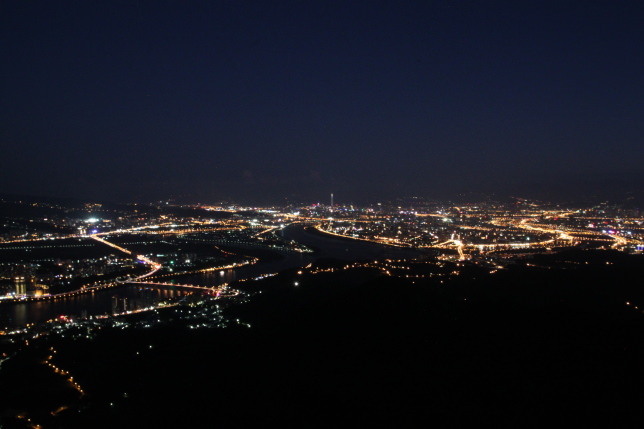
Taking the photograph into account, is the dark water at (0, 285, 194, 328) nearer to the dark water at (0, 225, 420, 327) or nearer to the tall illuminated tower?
the dark water at (0, 225, 420, 327)

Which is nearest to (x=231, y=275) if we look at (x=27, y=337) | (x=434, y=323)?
(x=27, y=337)

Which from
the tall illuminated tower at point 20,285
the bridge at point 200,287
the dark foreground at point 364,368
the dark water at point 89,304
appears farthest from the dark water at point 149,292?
the dark foreground at point 364,368

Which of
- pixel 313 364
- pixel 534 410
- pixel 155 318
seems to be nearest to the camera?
pixel 534 410

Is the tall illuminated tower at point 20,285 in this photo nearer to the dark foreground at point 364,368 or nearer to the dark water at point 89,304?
the dark water at point 89,304

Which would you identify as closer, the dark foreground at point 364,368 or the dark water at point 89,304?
the dark foreground at point 364,368

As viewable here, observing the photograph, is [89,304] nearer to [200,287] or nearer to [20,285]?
[200,287]

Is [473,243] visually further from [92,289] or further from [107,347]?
[107,347]
